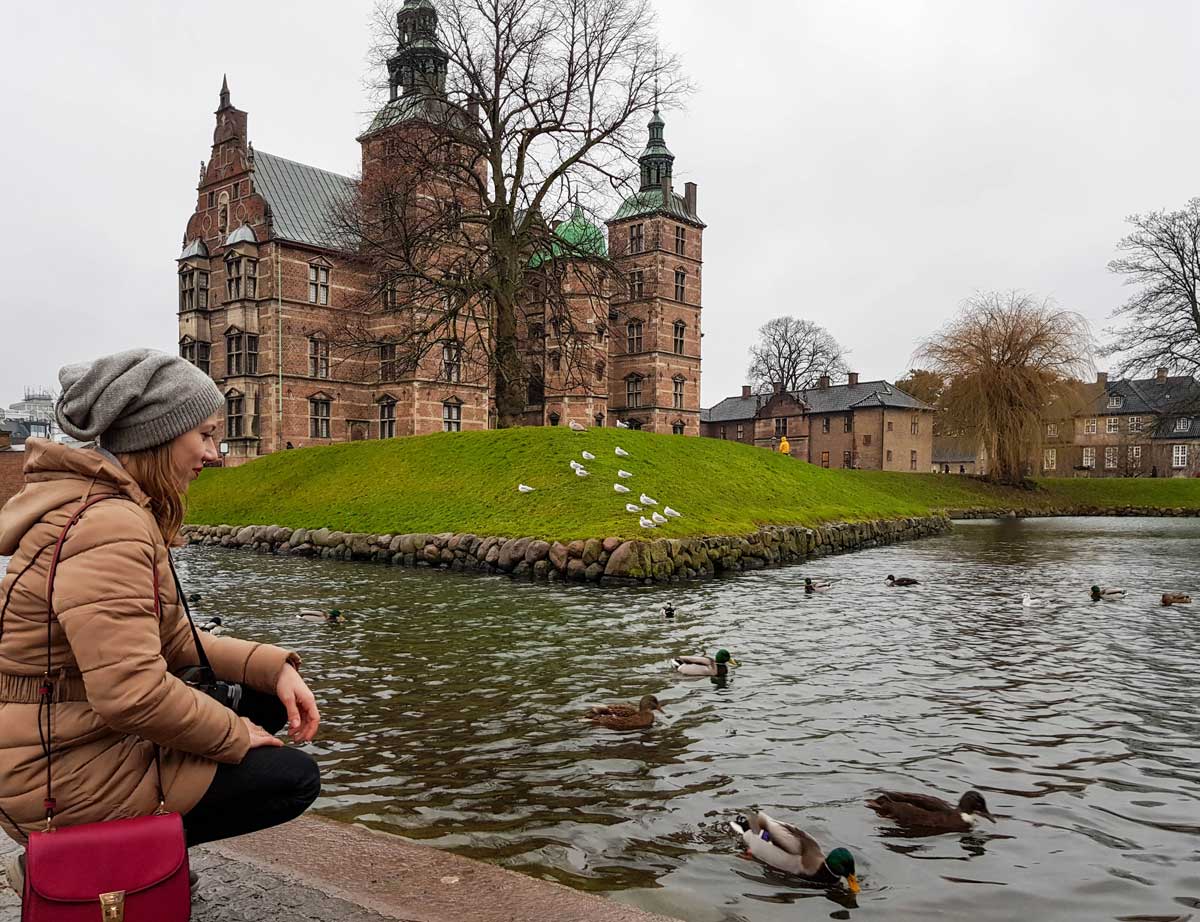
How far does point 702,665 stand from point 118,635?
27.5ft

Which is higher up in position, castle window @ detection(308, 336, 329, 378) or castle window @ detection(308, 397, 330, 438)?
castle window @ detection(308, 336, 329, 378)

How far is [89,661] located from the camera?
8.86 feet

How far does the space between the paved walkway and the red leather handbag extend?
42.0 inches

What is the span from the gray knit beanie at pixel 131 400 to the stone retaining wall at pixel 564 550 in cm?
1678

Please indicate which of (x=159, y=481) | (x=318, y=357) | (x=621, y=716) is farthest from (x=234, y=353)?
(x=159, y=481)

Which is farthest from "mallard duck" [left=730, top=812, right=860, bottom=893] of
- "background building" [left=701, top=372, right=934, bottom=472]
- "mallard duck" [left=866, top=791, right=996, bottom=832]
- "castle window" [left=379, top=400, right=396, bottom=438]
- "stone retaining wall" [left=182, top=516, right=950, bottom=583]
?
"background building" [left=701, top=372, right=934, bottom=472]

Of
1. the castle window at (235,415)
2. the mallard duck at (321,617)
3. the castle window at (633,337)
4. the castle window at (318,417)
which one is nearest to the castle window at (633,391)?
the castle window at (633,337)

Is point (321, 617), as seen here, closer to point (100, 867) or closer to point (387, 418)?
point (100, 867)

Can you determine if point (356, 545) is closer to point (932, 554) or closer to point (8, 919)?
point (932, 554)

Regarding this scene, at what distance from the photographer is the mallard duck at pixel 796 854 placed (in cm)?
520

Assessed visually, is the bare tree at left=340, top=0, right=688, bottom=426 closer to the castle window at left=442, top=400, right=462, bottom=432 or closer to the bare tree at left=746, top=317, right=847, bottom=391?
the castle window at left=442, top=400, right=462, bottom=432

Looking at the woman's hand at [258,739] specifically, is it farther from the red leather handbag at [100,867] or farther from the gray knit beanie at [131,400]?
the gray knit beanie at [131,400]

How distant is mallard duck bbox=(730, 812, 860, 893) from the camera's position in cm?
520

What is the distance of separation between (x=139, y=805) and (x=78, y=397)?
4.66 ft
